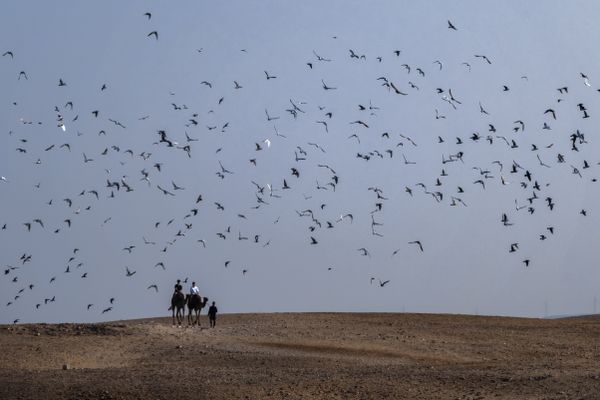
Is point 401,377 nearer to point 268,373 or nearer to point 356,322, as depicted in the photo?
point 268,373

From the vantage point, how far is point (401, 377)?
3086cm

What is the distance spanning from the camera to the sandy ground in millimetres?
29297

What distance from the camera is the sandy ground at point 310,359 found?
2930cm

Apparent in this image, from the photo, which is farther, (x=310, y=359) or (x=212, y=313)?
(x=212, y=313)

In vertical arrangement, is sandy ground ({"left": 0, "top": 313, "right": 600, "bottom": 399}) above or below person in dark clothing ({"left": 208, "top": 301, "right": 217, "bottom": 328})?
below

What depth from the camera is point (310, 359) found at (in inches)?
1431

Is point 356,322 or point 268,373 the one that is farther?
point 356,322

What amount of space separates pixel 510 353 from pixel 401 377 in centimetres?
1188

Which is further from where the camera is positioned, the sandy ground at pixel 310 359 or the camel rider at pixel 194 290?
the camel rider at pixel 194 290

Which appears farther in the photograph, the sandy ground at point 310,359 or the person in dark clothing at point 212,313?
the person in dark clothing at point 212,313

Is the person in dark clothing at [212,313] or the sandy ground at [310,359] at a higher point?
the person in dark clothing at [212,313]

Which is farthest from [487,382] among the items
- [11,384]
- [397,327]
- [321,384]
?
[397,327]

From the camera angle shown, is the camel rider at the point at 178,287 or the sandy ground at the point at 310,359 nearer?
the sandy ground at the point at 310,359

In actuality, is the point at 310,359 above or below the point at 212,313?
below
